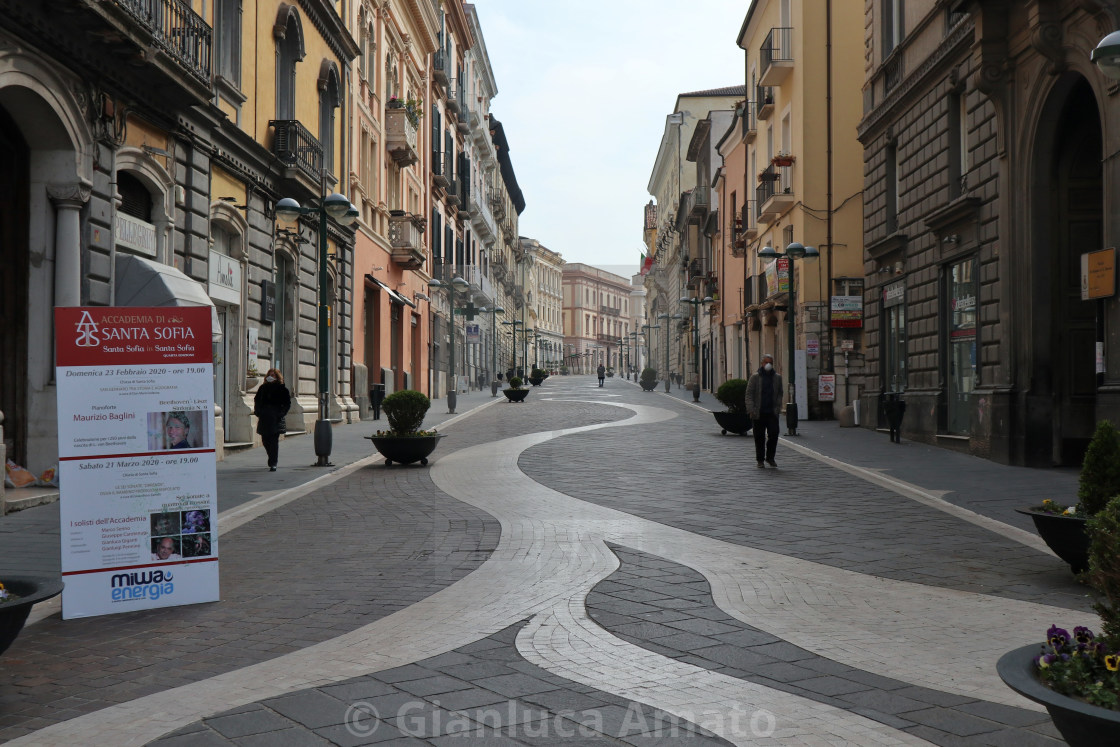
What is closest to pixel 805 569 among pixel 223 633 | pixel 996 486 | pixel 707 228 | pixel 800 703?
pixel 800 703

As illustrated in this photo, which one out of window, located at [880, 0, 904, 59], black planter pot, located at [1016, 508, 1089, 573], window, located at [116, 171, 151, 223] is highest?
window, located at [880, 0, 904, 59]

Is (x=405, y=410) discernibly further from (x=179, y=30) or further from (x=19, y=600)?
(x=19, y=600)

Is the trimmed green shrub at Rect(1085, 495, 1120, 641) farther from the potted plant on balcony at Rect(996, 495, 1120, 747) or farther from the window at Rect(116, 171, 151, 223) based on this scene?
the window at Rect(116, 171, 151, 223)

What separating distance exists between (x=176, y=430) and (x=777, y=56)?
27.8 metres

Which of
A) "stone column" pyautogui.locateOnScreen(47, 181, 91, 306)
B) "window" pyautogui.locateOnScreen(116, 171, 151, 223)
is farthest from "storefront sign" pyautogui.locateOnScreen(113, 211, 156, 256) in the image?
"stone column" pyautogui.locateOnScreen(47, 181, 91, 306)

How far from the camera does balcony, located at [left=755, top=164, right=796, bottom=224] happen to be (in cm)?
3014

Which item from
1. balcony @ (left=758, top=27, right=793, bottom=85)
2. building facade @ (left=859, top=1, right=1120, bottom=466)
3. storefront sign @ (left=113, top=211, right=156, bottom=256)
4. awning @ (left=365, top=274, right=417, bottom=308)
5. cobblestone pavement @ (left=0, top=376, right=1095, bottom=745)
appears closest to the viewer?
cobblestone pavement @ (left=0, top=376, right=1095, bottom=745)

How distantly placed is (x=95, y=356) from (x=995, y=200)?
43.8ft

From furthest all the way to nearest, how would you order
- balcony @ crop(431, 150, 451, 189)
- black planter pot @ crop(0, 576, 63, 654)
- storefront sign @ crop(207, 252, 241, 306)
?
1. balcony @ crop(431, 150, 451, 189)
2. storefront sign @ crop(207, 252, 241, 306)
3. black planter pot @ crop(0, 576, 63, 654)

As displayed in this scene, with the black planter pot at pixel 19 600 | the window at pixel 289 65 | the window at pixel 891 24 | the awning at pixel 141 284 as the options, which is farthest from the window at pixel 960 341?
the black planter pot at pixel 19 600

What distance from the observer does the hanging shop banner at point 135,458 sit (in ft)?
19.6

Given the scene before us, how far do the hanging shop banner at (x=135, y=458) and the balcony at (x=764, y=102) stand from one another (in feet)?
95.4

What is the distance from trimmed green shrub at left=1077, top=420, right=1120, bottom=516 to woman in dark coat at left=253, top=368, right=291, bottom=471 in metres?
10.7

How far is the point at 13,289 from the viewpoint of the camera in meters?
11.4
